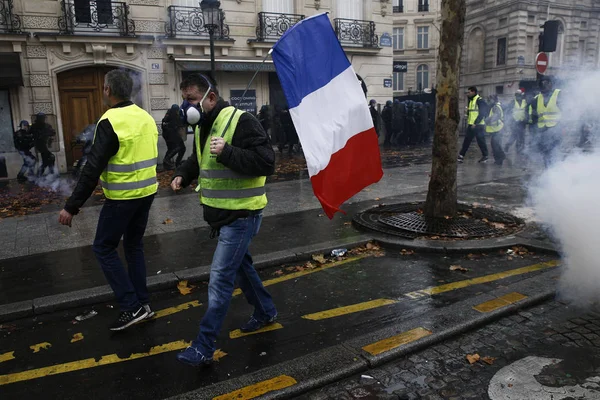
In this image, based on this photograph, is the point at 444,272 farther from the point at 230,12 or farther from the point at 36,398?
the point at 230,12

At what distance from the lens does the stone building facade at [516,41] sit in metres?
28.7

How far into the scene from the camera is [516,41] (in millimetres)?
34594

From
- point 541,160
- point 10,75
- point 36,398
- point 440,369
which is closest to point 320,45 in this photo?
point 440,369

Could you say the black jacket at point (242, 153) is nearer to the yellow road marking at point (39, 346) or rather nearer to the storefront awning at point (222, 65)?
the yellow road marking at point (39, 346)

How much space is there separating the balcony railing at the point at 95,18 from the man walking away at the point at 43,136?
3.01 metres

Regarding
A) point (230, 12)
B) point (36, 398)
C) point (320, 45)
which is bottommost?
point (36, 398)

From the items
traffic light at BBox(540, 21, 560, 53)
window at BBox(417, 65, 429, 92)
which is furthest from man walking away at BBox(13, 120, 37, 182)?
window at BBox(417, 65, 429, 92)

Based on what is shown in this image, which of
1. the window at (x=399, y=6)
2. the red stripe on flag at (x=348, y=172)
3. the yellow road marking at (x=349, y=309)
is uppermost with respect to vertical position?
the window at (x=399, y=6)

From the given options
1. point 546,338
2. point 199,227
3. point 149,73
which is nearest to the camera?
point 546,338

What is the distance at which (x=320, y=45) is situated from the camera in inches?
150

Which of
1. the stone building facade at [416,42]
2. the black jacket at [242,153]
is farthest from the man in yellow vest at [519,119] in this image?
the stone building facade at [416,42]

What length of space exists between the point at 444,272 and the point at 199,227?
142 inches

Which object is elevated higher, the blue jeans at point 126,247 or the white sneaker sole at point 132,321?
the blue jeans at point 126,247

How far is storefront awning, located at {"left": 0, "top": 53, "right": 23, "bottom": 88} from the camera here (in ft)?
44.6
